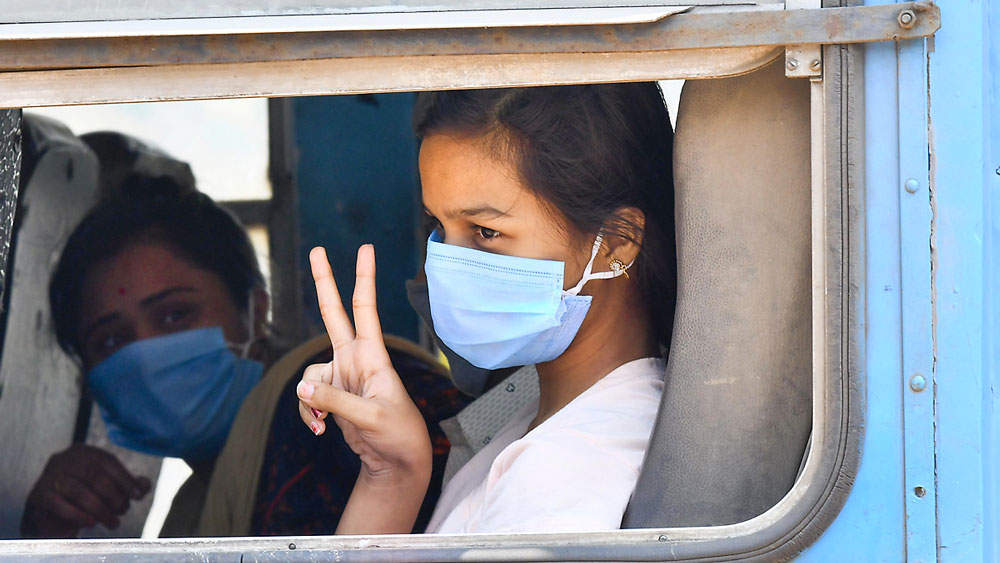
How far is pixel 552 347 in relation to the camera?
1.67 m

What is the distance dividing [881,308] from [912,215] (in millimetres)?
118

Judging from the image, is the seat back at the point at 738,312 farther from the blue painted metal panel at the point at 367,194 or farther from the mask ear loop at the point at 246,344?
the mask ear loop at the point at 246,344

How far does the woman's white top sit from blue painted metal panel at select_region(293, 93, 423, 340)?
1.67 m

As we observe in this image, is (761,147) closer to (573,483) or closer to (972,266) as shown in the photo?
(972,266)

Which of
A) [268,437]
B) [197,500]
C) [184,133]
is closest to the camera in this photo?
[268,437]

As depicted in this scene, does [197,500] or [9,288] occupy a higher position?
[9,288]

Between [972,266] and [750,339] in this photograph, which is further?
[750,339]

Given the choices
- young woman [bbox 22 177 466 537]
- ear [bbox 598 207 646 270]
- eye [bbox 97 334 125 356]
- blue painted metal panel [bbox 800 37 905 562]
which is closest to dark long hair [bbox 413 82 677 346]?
ear [bbox 598 207 646 270]

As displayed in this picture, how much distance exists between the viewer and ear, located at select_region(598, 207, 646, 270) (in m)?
1.71

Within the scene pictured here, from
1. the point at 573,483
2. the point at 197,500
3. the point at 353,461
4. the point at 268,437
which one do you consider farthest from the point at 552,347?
the point at 197,500

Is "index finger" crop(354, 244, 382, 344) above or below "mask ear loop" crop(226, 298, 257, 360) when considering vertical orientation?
above

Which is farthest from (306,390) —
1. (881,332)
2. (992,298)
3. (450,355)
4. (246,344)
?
(246,344)

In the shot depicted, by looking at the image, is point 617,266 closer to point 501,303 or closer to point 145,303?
point 501,303

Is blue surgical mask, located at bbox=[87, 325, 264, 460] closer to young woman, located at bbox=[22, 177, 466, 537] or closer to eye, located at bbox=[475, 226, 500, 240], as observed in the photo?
young woman, located at bbox=[22, 177, 466, 537]
